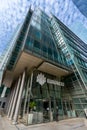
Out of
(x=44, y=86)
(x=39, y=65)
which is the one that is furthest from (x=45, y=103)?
(x=39, y=65)

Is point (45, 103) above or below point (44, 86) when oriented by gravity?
below

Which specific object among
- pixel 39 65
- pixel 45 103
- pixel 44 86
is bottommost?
pixel 45 103

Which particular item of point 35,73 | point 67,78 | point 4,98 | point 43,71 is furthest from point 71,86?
point 4,98

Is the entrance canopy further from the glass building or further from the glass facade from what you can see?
the glass facade

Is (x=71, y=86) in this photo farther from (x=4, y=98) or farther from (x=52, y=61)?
(x=4, y=98)

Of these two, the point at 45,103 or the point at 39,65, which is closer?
the point at 45,103

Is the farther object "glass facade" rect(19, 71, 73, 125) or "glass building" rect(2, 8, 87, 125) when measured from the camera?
"glass building" rect(2, 8, 87, 125)

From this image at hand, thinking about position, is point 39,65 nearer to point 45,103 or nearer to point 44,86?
point 44,86

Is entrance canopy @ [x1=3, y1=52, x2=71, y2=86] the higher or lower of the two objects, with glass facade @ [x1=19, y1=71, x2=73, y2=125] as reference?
higher

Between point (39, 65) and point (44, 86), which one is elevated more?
point (39, 65)

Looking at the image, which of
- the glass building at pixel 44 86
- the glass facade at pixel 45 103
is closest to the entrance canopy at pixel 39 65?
the glass building at pixel 44 86

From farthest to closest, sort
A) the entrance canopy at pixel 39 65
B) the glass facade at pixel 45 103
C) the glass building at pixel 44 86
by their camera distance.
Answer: the entrance canopy at pixel 39 65
the glass building at pixel 44 86
the glass facade at pixel 45 103

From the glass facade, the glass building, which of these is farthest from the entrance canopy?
the glass facade

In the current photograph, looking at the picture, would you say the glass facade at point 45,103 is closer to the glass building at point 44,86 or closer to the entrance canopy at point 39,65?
the glass building at point 44,86
